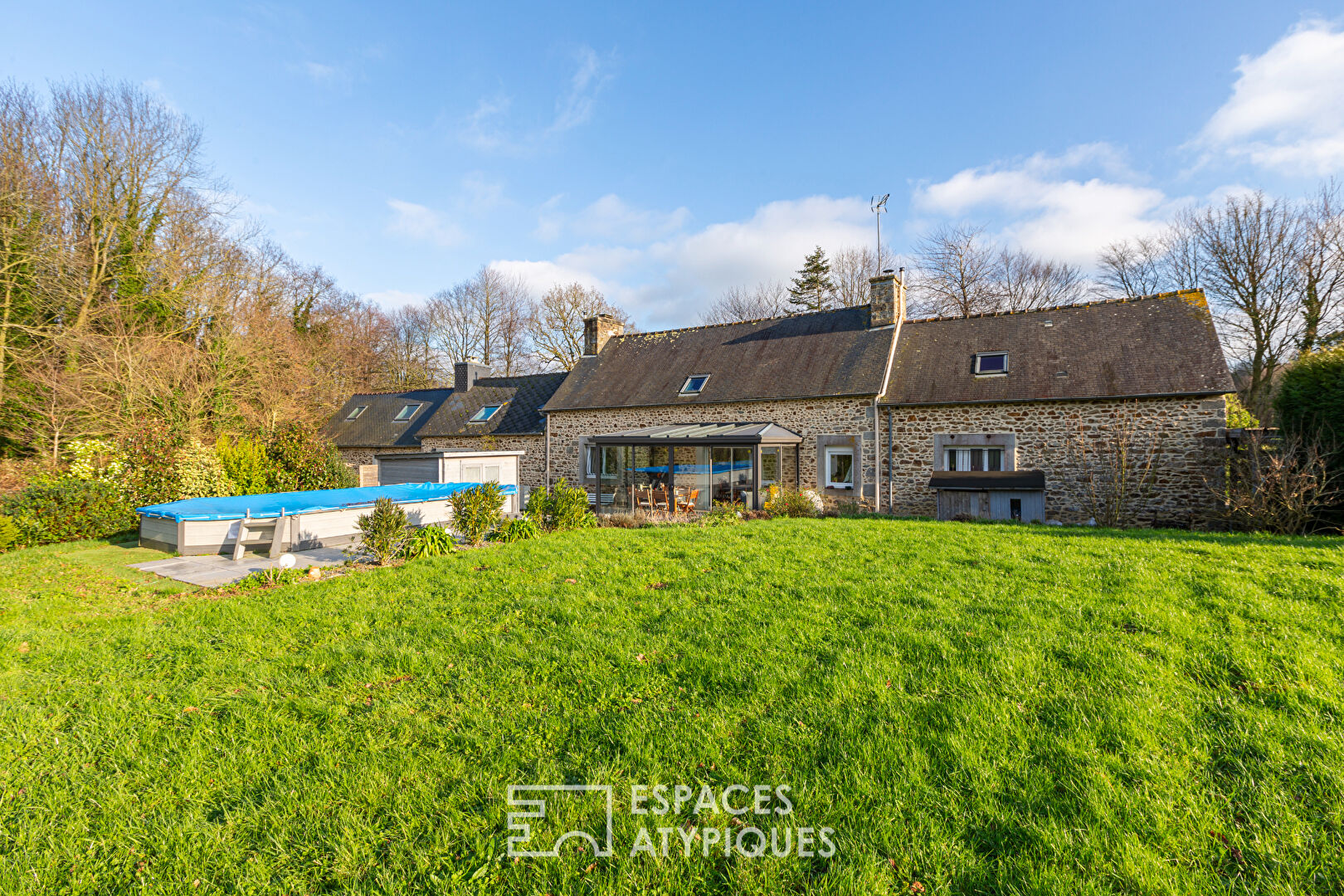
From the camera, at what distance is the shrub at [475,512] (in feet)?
28.9

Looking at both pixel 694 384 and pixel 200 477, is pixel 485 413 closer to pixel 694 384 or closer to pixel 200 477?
pixel 694 384

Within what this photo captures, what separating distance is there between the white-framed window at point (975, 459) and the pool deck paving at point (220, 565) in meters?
12.2

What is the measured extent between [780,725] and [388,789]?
1.84 metres

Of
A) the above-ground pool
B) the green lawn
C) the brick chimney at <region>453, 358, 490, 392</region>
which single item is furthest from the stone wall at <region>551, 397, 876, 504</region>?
the green lawn

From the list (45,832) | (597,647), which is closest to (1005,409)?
(597,647)

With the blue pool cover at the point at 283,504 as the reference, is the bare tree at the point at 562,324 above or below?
above

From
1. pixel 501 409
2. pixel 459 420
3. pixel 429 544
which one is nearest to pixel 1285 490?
pixel 429 544

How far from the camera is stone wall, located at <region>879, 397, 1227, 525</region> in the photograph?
11.3 metres

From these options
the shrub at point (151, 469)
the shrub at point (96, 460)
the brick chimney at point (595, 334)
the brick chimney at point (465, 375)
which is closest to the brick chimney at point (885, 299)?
the brick chimney at point (595, 334)

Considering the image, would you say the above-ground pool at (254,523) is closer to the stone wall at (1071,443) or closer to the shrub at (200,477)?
the shrub at (200,477)

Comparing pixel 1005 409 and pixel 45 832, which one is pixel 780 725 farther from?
pixel 1005 409

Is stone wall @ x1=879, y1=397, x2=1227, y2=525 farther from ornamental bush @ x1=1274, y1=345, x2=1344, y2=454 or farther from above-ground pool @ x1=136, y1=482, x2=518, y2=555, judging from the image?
above-ground pool @ x1=136, y1=482, x2=518, y2=555

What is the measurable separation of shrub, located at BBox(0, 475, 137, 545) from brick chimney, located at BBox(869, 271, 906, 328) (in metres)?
17.2

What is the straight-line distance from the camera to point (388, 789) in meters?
2.53
